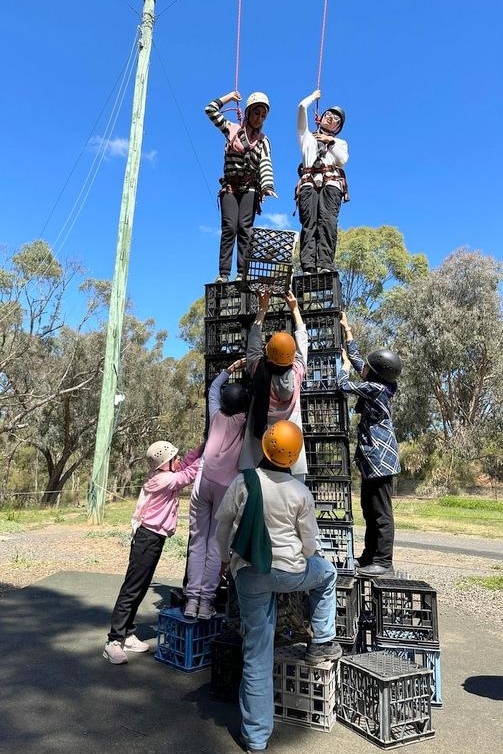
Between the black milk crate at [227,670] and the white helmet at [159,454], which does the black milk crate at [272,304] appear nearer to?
the white helmet at [159,454]

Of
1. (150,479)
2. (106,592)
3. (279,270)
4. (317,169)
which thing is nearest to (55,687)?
(150,479)

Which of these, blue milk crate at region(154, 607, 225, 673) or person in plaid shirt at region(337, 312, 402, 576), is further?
person in plaid shirt at region(337, 312, 402, 576)

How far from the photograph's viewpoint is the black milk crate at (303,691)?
3.31m

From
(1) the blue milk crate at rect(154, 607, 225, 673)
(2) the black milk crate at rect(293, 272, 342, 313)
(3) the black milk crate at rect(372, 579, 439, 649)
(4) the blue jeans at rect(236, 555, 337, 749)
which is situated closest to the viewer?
(4) the blue jeans at rect(236, 555, 337, 749)

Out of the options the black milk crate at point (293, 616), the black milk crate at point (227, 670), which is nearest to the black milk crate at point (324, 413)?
the black milk crate at point (293, 616)

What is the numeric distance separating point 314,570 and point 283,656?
603 mm

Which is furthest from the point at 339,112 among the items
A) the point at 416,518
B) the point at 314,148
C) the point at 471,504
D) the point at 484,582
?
the point at 471,504

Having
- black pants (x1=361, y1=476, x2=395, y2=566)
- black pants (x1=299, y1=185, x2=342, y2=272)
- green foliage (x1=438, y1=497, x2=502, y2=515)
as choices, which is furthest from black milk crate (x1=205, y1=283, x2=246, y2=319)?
green foliage (x1=438, y1=497, x2=502, y2=515)

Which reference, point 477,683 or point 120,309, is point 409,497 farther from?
point 477,683

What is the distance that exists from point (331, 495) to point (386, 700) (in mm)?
1659

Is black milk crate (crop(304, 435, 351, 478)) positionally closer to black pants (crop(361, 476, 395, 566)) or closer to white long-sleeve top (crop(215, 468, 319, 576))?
black pants (crop(361, 476, 395, 566))

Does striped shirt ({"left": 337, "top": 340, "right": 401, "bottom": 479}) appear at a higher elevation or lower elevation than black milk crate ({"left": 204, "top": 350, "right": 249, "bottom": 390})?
lower

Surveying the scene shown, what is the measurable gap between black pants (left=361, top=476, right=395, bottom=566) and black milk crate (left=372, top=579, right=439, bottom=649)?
46cm

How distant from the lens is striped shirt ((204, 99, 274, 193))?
570 cm
